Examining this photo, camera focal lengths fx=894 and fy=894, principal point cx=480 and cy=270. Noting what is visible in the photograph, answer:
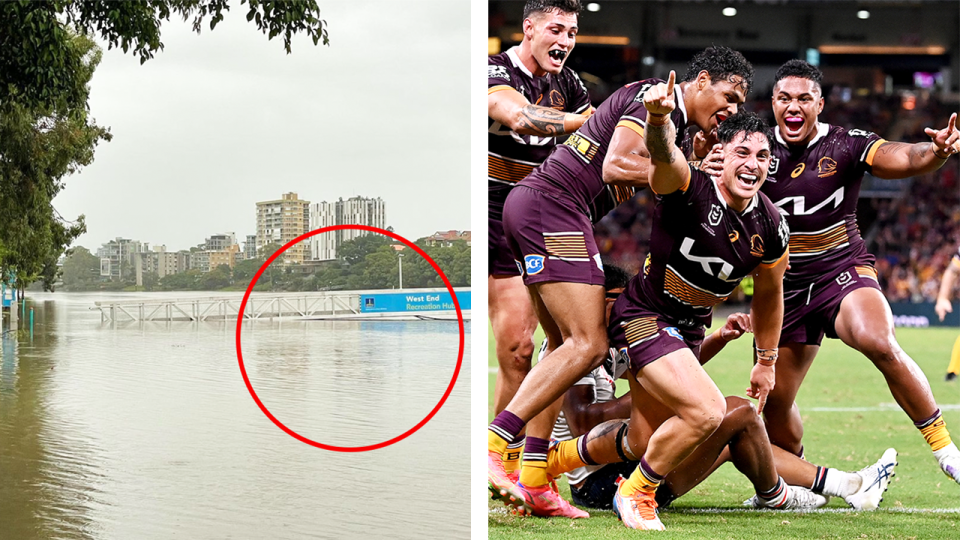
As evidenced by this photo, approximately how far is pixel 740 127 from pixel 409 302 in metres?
2.13

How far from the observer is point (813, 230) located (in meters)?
3.63

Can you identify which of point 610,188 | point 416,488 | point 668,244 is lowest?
point 416,488

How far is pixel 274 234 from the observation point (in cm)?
462

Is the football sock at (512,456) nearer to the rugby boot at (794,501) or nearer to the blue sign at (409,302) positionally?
the rugby boot at (794,501)

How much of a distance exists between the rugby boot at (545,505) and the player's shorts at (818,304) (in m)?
1.17

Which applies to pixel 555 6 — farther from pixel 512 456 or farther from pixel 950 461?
pixel 950 461

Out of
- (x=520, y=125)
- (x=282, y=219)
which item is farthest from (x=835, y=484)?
(x=282, y=219)

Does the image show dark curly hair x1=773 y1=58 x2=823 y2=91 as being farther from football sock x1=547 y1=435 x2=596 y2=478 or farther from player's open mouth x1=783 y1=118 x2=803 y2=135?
football sock x1=547 y1=435 x2=596 y2=478

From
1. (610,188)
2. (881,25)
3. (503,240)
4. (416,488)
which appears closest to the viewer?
(610,188)

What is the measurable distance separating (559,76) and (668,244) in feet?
2.84

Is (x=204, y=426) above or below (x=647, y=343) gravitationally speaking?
below

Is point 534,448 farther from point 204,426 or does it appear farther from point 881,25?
point 881,25

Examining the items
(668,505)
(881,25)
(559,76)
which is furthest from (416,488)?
(881,25)

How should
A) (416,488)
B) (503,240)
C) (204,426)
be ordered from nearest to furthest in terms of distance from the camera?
1. (503,240)
2. (416,488)
3. (204,426)
